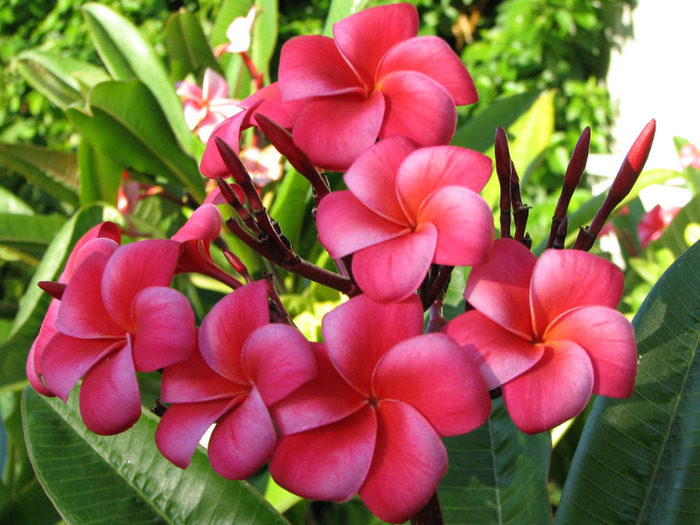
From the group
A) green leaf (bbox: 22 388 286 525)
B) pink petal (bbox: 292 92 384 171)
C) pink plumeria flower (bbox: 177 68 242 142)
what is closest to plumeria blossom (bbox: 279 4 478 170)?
pink petal (bbox: 292 92 384 171)

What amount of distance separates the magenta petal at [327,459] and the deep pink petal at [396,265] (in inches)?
3.2

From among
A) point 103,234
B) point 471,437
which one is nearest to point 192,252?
point 103,234

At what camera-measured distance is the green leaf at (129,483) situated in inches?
28.1

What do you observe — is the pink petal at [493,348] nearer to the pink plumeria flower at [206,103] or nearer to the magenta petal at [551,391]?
the magenta petal at [551,391]

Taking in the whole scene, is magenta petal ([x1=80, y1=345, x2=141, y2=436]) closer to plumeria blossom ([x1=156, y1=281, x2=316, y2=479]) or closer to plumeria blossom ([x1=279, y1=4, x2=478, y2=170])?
plumeria blossom ([x1=156, y1=281, x2=316, y2=479])

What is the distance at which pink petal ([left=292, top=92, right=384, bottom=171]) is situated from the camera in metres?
0.49

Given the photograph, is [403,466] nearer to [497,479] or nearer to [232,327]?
[232,327]

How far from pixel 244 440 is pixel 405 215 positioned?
181 millimetres

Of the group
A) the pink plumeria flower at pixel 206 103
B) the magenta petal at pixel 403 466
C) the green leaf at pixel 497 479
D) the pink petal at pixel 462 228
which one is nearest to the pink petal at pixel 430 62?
the pink petal at pixel 462 228

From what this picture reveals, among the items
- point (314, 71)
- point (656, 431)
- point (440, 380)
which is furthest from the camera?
point (656, 431)

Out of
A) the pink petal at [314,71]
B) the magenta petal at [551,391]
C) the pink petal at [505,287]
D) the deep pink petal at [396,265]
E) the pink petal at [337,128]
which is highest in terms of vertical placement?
the pink petal at [314,71]

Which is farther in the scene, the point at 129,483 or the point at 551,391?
the point at 129,483

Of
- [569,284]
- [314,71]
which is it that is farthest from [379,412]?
[314,71]

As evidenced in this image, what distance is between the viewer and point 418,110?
50 centimetres
